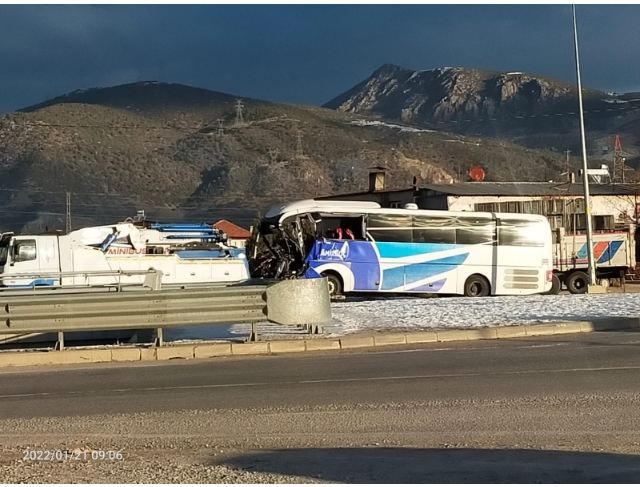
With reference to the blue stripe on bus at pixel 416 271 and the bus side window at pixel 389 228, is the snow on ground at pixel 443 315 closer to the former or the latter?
the blue stripe on bus at pixel 416 271

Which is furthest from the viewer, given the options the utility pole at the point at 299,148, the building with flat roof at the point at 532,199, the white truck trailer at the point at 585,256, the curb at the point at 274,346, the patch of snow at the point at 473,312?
the utility pole at the point at 299,148

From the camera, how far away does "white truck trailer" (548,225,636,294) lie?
127 feet

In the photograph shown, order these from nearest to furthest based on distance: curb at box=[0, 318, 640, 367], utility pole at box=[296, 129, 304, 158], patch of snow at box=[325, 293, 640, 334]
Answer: curb at box=[0, 318, 640, 367], patch of snow at box=[325, 293, 640, 334], utility pole at box=[296, 129, 304, 158]

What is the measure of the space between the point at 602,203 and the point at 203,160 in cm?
5814

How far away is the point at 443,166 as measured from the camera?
344ft

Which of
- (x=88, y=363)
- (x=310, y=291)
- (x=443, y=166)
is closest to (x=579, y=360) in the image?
(x=310, y=291)

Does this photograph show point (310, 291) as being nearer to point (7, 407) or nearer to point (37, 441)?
point (7, 407)

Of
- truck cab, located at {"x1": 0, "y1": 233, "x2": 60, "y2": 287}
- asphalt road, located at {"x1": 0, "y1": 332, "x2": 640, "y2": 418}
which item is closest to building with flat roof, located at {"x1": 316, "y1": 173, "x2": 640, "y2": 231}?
truck cab, located at {"x1": 0, "y1": 233, "x2": 60, "y2": 287}

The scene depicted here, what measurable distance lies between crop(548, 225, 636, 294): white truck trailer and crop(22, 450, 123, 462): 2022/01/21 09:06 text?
106 feet

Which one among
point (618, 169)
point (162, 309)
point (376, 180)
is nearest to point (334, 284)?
point (162, 309)

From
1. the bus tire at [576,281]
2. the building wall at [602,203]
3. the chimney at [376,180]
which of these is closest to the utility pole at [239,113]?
the chimney at [376,180]

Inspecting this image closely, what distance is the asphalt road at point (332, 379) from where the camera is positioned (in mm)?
10867

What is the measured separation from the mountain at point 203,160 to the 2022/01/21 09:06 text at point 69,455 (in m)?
68.2

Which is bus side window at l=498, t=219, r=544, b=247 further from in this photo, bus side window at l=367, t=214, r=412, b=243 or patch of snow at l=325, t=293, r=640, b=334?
patch of snow at l=325, t=293, r=640, b=334
